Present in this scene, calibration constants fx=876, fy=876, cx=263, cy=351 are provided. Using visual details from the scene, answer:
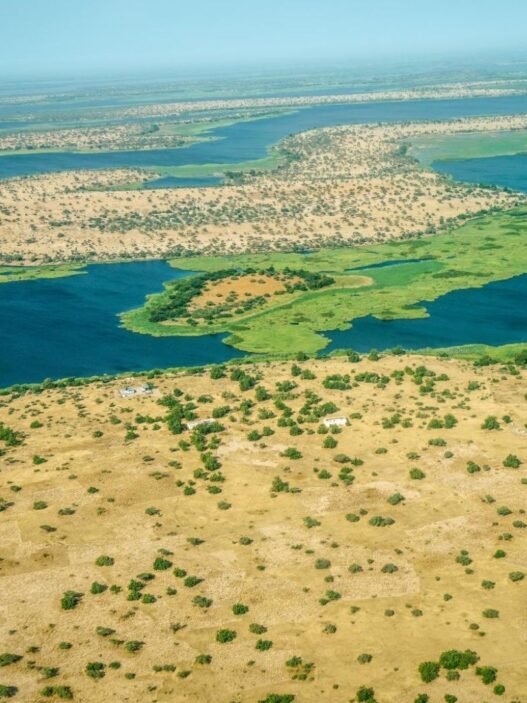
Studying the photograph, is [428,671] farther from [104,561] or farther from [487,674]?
[104,561]

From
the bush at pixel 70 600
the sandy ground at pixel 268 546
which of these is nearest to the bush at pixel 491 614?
the sandy ground at pixel 268 546

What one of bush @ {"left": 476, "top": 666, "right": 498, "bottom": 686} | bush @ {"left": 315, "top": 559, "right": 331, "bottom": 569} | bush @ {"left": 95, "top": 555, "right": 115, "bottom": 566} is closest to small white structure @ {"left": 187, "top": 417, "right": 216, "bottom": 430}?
bush @ {"left": 95, "top": 555, "right": 115, "bottom": 566}

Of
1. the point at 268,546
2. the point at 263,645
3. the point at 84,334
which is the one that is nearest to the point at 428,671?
the point at 263,645

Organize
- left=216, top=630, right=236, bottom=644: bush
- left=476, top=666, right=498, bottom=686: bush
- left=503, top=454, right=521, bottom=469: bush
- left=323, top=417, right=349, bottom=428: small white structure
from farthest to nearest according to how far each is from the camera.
Result: left=323, top=417, right=349, bottom=428: small white structure → left=503, top=454, right=521, bottom=469: bush → left=216, top=630, right=236, bottom=644: bush → left=476, top=666, right=498, bottom=686: bush

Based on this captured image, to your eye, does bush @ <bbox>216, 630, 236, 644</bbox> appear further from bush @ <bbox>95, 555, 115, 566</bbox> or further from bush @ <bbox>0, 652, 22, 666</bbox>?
bush @ <bbox>95, 555, 115, 566</bbox>

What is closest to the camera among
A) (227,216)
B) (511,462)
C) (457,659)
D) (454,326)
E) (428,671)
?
(428,671)

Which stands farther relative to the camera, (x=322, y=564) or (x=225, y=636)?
(x=322, y=564)

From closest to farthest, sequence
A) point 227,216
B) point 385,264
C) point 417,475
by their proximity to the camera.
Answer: point 417,475 < point 385,264 < point 227,216
